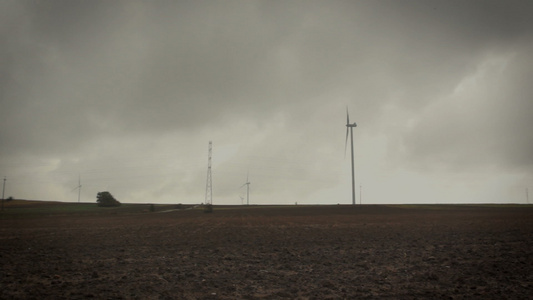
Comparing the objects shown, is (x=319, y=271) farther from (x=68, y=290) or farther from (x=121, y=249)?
(x=121, y=249)

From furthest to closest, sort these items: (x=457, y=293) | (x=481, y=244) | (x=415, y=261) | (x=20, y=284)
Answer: (x=481, y=244), (x=415, y=261), (x=20, y=284), (x=457, y=293)

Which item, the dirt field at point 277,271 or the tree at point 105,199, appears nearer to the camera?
the dirt field at point 277,271

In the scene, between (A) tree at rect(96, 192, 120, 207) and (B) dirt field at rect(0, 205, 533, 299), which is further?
(A) tree at rect(96, 192, 120, 207)

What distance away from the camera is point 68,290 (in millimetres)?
9961

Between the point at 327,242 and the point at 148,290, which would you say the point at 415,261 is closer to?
the point at 327,242

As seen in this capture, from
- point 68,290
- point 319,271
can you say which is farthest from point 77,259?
point 319,271

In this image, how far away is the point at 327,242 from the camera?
19953 mm

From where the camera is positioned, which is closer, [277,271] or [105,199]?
[277,271]

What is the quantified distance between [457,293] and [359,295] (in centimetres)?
264

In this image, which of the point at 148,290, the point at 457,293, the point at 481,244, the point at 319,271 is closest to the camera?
the point at 457,293

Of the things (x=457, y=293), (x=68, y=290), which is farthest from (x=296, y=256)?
(x=68, y=290)

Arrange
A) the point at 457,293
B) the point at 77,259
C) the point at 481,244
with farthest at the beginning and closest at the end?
the point at 481,244
the point at 77,259
the point at 457,293

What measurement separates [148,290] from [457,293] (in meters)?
8.58

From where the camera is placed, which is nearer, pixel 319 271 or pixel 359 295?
pixel 359 295
